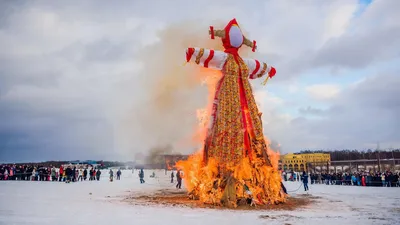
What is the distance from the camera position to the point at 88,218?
9.47 metres

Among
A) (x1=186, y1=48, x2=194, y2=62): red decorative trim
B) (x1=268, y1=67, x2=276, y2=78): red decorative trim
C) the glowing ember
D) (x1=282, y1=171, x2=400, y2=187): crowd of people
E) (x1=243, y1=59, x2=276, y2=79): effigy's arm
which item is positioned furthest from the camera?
(x1=282, y1=171, x2=400, y2=187): crowd of people

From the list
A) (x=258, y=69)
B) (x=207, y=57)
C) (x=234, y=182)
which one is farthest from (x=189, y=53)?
(x=234, y=182)

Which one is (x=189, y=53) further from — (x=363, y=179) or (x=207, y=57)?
(x=363, y=179)

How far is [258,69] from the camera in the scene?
51.0ft

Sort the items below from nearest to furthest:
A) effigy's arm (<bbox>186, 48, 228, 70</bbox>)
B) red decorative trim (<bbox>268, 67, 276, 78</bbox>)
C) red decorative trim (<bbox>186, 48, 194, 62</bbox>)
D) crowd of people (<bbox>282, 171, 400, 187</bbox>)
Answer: red decorative trim (<bbox>186, 48, 194, 62</bbox>), effigy's arm (<bbox>186, 48, 228, 70</bbox>), red decorative trim (<bbox>268, 67, 276, 78</bbox>), crowd of people (<bbox>282, 171, 400, 187</bbox>)

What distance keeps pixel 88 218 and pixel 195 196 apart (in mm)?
6095

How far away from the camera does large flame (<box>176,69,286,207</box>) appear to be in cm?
1262

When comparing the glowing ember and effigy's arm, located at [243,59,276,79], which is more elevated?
effigy's arm, located at [243,59,276,79]

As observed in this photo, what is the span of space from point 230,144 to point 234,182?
65.9 inches

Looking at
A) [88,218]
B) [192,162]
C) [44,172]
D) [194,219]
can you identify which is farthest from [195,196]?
[44,172]

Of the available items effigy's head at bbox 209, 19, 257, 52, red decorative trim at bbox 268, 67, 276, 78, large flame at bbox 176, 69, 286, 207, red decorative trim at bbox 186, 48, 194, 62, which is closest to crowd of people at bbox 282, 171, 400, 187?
red decorative trim at bbox 268, 67, 276, 78

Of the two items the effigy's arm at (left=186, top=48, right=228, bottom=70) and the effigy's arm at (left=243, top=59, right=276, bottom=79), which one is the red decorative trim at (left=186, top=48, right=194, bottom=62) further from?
the effigy's arm at (left=243, top=59, right=276, bottom=79)

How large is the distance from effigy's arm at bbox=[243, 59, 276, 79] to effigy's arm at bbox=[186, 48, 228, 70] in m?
1.47

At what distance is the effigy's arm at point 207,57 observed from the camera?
526 inches
